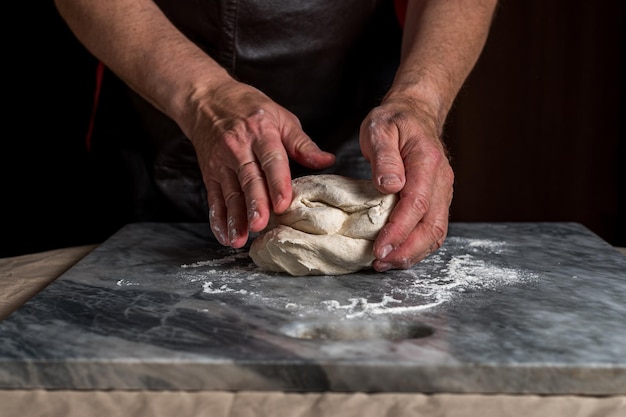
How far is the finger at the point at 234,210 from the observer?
5.07 feet

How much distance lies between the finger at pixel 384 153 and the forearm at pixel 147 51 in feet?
1.25

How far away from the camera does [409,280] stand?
1.49 metres

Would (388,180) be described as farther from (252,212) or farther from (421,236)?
(252,212)

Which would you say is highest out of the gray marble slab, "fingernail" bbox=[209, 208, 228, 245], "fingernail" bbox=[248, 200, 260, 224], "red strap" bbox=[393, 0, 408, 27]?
"red strap" bbox=[393, 0, 408, 27]

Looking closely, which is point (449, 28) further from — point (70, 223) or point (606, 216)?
point (606, 216)

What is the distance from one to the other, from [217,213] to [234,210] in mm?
50

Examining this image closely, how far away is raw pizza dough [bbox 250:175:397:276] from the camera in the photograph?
1.50m

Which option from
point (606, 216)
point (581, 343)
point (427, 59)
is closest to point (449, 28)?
point (427, 59)

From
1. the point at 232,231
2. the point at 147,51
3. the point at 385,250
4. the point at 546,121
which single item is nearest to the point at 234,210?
the point at 232,231

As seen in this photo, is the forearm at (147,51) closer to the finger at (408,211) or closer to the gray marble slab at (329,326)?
the gray marble slab at (329,326)

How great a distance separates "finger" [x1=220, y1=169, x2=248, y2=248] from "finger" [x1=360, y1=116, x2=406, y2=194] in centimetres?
26

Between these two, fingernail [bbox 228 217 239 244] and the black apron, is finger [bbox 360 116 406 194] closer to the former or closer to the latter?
fingernail [bbox 228 217 239 244]

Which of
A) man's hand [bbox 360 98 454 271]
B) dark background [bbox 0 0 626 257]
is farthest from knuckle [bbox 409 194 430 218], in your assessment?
dark background [bbox 0 0 626 257]

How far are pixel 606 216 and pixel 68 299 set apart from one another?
2536 millimetres
